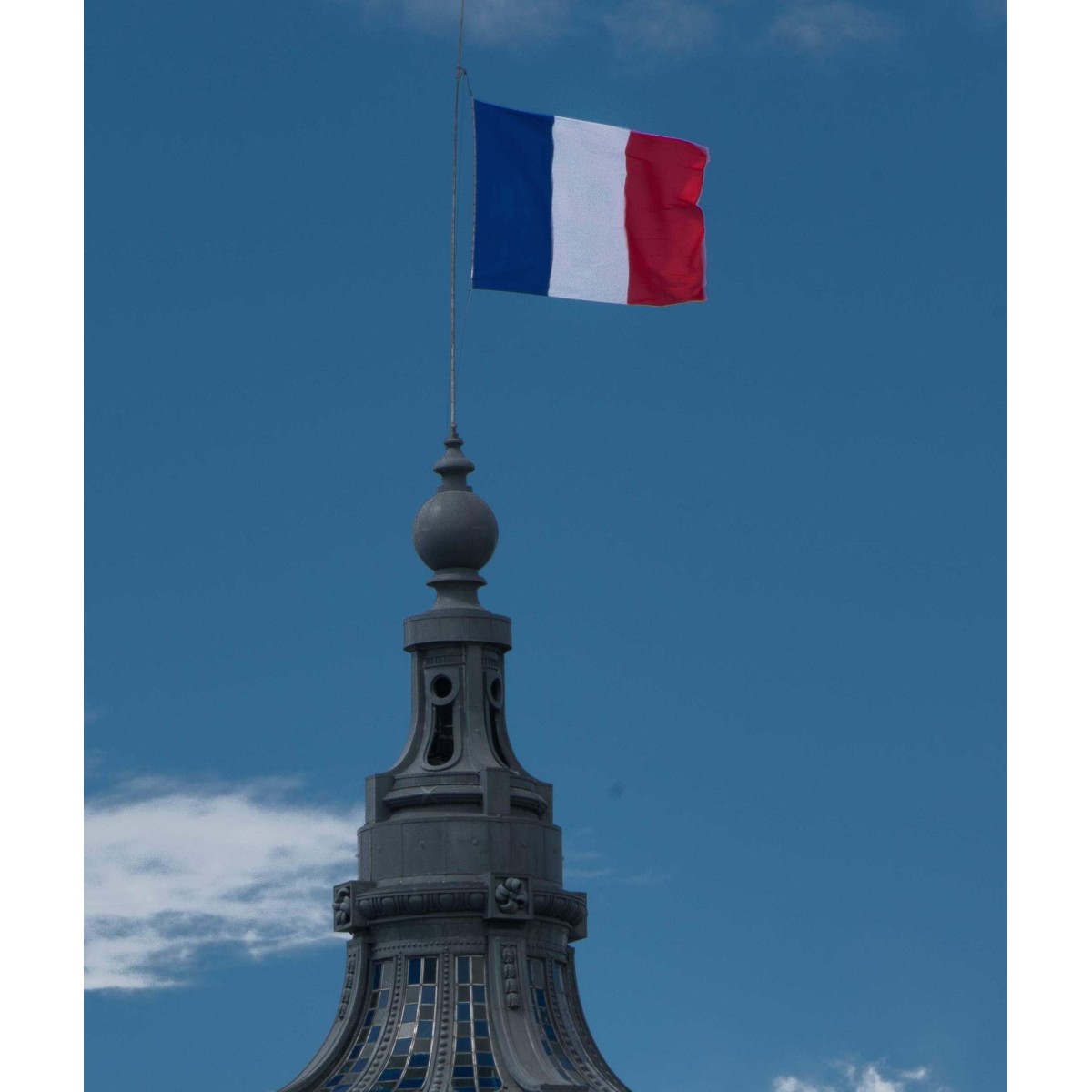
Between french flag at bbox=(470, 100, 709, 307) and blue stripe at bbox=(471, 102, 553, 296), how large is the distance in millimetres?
27

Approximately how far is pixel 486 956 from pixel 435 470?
15.1 metres

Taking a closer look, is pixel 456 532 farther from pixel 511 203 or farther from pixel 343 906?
pixel 343 906

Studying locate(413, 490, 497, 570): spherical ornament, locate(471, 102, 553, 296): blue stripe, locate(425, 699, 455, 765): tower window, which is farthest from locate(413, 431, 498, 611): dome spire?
locate(471, 102, 553, 296): blue stripe

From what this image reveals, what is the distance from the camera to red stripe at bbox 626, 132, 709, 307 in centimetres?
9100

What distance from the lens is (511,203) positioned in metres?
89.8

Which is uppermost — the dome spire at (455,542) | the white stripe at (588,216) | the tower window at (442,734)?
the white stripe at (588,216)

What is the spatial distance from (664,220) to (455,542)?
12041mm

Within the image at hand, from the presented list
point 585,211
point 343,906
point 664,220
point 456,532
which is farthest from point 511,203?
point 343,906

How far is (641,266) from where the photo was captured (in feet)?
299

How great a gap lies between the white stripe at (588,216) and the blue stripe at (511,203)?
1.40 feet

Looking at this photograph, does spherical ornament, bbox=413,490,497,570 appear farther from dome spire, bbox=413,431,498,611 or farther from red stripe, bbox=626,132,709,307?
red stripe, bbox=626,132,709,307

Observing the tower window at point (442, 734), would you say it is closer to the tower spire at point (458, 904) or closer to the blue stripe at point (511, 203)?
the tower spire at point (458, 904)

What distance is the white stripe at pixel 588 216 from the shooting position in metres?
90.1

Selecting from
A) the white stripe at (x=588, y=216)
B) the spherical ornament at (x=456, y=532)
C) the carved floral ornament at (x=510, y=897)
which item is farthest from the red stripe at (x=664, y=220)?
the carved floral ornament at (x=510, y=897)
